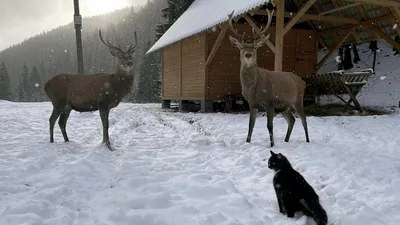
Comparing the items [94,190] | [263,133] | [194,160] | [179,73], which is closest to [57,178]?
[94,190]

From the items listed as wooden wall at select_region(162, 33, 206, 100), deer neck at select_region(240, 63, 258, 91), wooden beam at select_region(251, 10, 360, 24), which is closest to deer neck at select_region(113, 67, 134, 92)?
deer neck at select_region(240, 63, 258, 91)

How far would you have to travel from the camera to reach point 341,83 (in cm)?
1230

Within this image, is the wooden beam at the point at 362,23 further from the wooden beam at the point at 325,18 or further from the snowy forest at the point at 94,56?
the snowy forest at the point at 94,56

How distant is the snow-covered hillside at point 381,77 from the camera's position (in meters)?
17.1

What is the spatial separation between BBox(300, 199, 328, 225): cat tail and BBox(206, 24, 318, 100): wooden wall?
13101 mm

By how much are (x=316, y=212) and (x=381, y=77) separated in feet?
65.7

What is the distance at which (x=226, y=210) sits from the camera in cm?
342

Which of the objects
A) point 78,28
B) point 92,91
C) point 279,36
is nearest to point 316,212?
point 92,91

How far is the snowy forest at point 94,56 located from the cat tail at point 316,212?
584cm

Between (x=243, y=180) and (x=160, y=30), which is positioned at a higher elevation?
(x=160, y=30)

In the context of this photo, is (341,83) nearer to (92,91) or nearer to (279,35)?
(279,35)

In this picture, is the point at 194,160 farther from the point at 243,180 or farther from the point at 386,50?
the point at 386,50

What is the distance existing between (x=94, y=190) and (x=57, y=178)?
689mm

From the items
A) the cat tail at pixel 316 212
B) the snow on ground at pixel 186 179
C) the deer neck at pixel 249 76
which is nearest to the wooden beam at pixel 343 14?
the snow on ground at pixel 186 179
